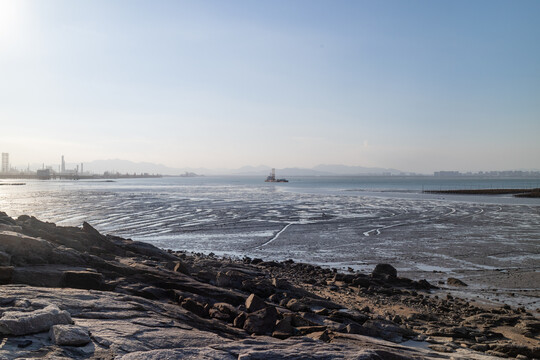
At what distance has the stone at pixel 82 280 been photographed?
8.22 m

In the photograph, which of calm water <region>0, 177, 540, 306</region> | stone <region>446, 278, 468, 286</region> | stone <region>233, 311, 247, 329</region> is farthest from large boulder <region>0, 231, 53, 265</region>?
stone <region>446, 278, 468, 286</region>

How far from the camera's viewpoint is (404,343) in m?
8.17

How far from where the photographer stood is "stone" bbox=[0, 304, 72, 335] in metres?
5.39

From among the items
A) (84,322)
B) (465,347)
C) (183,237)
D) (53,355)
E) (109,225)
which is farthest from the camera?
(109,225)

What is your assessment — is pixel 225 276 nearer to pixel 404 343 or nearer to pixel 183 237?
pixel 404 343

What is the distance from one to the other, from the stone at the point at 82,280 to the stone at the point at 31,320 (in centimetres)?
230

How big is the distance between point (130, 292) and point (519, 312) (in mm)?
10213

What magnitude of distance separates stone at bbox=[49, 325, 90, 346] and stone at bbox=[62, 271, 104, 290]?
2.80m

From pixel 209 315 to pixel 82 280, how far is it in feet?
9.34

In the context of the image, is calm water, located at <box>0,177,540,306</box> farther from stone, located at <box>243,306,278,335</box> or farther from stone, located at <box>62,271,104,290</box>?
stone, located at <box>62,271,104,290</box>

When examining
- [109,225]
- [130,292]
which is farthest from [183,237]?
[130,292]

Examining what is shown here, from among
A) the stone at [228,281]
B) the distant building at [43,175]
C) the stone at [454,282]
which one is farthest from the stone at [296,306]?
the distant building at [43,175]

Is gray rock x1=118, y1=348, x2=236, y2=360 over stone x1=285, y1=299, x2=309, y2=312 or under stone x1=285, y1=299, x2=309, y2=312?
over

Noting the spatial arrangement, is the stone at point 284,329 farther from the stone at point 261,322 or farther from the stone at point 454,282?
the stone at point 454,282
